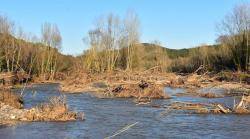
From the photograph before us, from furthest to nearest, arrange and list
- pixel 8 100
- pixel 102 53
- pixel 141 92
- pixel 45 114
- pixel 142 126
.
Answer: pixel 102 53 → pixel 141 92 → pixel 8 100 → pixel 45 114 → pixel 142 126

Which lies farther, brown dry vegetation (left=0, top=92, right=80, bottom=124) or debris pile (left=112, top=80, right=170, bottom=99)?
debris pile (left=112, top=80, right=170, bottom=99)

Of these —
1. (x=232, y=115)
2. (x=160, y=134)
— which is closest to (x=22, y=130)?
(x=160, y=134)

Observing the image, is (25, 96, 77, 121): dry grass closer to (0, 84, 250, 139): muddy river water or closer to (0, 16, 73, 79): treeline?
(0, 84, 250, 139): muddy river water

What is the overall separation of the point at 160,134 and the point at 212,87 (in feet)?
89.6

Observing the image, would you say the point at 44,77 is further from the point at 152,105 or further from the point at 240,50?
the point at 152,105

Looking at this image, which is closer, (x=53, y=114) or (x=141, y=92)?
(x=53, y=114)

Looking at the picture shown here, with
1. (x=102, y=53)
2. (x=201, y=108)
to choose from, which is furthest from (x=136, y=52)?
(x=201, y=108)

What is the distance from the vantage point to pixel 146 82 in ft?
134

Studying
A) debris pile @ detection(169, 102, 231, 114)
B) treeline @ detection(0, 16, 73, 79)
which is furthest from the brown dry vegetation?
treeline @ detection(0, 16, 73, 79)

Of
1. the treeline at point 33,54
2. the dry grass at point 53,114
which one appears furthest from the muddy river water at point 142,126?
the treeline at point 33,54

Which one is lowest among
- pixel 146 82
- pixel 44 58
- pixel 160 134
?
pixel 160 134

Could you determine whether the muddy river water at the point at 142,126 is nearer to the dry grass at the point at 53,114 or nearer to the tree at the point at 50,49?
the dry grass at the point at 53,114

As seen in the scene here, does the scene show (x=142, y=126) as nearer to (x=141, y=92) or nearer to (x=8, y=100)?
(x=8, y=100)

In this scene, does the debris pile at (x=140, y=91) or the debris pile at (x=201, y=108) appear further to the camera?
the debris pile at (x=140, y=91)
